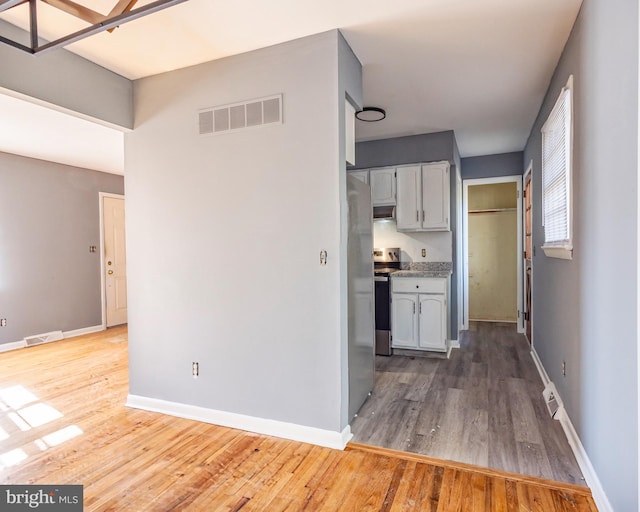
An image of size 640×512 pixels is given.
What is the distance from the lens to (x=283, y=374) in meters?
2.50

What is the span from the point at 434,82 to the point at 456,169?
1840 mm

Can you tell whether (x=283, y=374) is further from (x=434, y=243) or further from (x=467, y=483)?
(x=434, y=243)

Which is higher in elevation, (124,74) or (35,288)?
(124,74)

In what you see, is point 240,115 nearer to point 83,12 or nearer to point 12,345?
point 83,12

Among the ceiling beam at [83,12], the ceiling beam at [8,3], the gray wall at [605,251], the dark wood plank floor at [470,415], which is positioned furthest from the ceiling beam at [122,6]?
the dark wood plank floor at [470,415]

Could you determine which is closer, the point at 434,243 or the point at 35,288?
the point at 434,243

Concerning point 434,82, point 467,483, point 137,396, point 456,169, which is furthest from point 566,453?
point 456,169

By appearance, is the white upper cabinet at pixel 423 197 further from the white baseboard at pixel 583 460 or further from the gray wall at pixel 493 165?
the white baseboard at pixel 583 460

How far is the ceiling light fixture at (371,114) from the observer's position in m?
3.66

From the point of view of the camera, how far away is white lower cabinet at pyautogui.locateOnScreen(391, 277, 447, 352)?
4176mm

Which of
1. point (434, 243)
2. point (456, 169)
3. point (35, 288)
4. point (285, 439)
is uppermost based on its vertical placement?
point (456, 169)

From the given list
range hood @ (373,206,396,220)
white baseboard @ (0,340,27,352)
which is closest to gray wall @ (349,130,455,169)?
range hood @ (373,206,396,220)

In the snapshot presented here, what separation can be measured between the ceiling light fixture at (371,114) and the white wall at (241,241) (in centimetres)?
138

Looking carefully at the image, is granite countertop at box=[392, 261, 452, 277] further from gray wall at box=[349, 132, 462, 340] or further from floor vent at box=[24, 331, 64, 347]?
floor vent at box=[24, 331, 64, 347]
